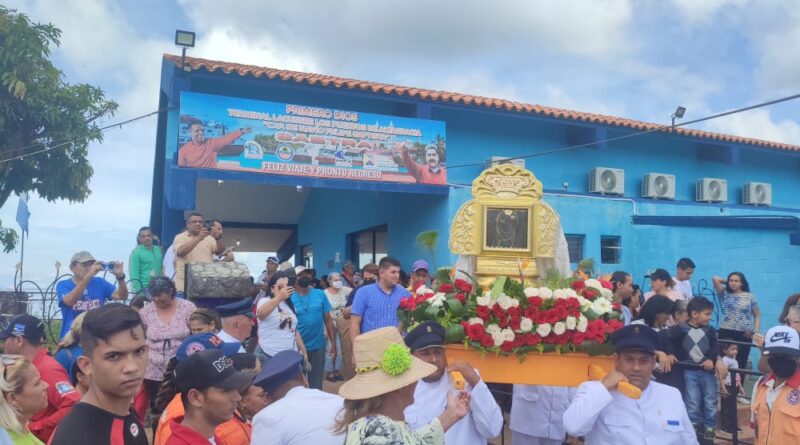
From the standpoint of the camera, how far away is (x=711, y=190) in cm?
1622

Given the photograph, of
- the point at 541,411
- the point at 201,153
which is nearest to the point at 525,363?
the point at 541,411

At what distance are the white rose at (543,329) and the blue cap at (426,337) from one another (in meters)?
0.63

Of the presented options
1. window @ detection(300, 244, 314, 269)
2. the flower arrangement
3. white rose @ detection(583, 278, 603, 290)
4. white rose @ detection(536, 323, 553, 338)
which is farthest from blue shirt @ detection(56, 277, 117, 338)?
window @ detection(300, 244, 314, 269)

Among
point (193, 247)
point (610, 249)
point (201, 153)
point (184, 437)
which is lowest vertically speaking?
point (184, 437)

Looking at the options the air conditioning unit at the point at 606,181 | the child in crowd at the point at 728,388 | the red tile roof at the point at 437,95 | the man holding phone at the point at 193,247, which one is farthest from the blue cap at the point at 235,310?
the air conditioning unit at the point at 606,181

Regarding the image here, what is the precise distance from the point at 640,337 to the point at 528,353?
704 mm

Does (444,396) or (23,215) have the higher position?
(23,215)

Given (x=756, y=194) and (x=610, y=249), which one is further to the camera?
(x=756, y=194)

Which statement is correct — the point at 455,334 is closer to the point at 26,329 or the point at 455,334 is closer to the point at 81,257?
the point at 26,329

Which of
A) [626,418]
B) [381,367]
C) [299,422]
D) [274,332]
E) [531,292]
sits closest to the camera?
[381,367]

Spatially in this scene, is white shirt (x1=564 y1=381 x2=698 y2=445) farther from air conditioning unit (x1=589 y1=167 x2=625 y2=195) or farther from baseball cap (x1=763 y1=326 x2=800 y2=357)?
air conditioning unit (x1=589 y1=167 x2=625 y2=195)

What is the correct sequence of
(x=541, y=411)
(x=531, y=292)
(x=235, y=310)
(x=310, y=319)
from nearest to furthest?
(x=531, y=292), (x=541, y=411), (x=235, y=310), (x=310, y=319)

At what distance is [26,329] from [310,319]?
3.55 m

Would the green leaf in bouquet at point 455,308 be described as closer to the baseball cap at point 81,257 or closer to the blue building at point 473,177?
the baseball cap at point 81,257
